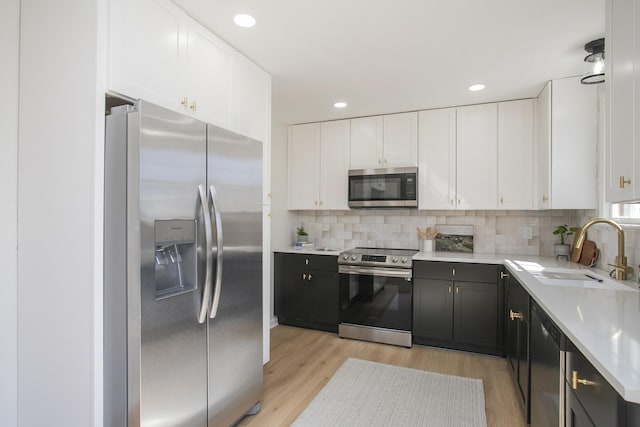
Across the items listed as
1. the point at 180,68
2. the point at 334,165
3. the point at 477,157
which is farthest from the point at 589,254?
the point at 180,68

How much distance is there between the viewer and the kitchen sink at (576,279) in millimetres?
2012

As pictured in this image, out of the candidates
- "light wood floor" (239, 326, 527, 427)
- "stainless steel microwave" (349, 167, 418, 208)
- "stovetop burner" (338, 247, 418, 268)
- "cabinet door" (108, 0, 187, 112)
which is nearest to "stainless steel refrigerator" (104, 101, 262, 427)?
"cabinet door" (108, 0, 187, 112)

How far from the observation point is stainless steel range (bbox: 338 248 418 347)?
3.50m

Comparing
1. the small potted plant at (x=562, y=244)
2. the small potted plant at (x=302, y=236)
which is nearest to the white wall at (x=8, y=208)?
the small potted plant at (x=302, y=236)

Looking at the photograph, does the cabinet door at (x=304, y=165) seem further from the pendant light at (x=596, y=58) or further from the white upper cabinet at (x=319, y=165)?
the pendant light at (x=596, y=58)

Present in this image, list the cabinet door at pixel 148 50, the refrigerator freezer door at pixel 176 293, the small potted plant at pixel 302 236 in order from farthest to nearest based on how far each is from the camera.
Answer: the small potted plant at pixel 302 236, the cabinet door at pixel 148 50, the refrigerator freezer door at pixel 176 293

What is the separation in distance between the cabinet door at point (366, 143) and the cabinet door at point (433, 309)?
4.59ft

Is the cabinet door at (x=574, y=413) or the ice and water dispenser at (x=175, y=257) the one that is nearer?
the cabinet door at (x=574, y=413)

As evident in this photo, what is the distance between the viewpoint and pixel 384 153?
3.92 metres

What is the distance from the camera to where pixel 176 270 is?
173cm

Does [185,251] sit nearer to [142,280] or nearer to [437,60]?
[142,280]

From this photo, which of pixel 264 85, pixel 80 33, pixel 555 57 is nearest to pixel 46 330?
pixel 80 33

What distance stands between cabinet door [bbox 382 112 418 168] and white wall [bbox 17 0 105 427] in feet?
9.59

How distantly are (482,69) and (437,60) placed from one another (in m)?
0.42
